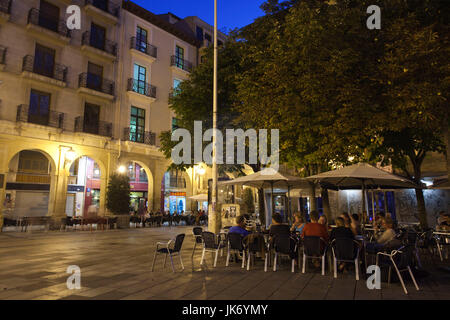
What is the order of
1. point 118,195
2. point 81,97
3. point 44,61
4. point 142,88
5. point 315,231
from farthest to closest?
point 142,88
point 81,97
point 118,195
point 44,61
point 315,231

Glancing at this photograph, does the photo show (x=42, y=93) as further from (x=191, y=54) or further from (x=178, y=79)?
(x=191, y=54)

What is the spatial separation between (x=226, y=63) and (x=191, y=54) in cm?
1624

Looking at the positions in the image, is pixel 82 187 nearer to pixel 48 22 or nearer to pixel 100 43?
pixel 100 43

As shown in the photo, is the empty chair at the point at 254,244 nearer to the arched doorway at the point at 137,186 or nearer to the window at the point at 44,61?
the window at the point at 44,61

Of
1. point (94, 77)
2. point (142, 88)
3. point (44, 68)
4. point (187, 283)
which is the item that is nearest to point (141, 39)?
point (142, 88)

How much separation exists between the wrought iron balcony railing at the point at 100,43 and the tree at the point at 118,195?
9572mm

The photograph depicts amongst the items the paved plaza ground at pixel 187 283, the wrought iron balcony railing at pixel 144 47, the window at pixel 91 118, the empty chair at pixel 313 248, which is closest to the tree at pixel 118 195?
the window at pixel 91 118

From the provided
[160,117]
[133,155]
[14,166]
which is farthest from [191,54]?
[14,166]

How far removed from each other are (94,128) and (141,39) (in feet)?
29.4

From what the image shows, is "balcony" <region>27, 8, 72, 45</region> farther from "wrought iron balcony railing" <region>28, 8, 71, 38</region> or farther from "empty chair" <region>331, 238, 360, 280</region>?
"empty chair" <region>331, 238, 360, 280</region>

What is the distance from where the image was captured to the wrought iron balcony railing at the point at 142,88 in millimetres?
23206

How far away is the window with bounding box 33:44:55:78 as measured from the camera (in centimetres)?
1886

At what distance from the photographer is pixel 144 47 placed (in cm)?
2492
